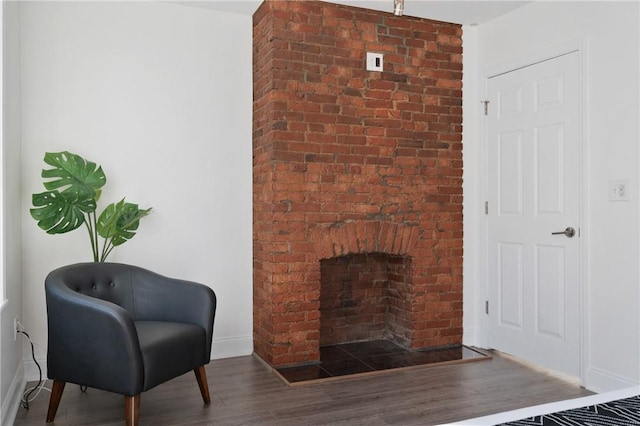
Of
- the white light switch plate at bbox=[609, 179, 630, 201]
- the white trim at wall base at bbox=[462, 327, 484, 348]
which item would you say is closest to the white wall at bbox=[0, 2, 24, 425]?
the white trim at wall base at bbox=[462, 327, 484, 348]

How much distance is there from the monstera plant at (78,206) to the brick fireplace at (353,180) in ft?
3.15

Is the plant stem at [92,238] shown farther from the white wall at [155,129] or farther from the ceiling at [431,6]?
the ceiling at [431,6]

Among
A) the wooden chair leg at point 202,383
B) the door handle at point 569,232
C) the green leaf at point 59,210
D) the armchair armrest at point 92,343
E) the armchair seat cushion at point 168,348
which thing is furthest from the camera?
the door handle at point 569,232

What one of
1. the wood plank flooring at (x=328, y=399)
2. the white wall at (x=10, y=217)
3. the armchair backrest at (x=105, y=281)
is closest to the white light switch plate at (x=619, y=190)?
the wood plank flooring at (x=328, y=399)

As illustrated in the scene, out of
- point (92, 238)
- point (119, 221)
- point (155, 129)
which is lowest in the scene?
point (92, 238)

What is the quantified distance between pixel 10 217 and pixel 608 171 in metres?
3.50

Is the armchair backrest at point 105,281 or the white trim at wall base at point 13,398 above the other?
the armchair backrest at point 105,281

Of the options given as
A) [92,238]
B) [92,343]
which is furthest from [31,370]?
[92,343]

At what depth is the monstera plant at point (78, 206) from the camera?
320cm

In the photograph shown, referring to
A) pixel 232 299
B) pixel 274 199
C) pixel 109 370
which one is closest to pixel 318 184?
pixel 274 199

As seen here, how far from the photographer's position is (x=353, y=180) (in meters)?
3.89

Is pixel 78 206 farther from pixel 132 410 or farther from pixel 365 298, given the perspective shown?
pixel 365 298

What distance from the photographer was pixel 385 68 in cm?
400

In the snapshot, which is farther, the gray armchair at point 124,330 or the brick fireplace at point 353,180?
the brick fireplace at point 353,180
